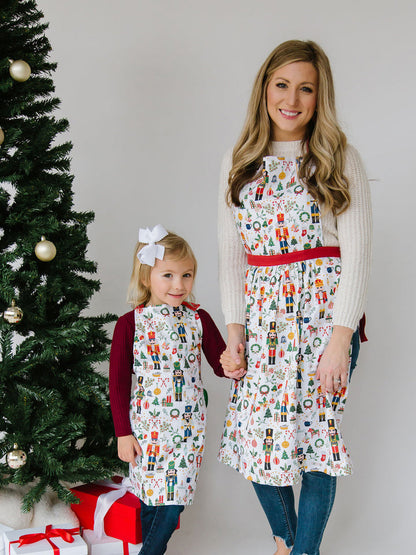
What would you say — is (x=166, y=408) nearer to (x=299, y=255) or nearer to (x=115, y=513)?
(x=115, y=513)

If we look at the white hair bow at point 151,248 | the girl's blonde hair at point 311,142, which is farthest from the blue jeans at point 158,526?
the girl's blonde hair at point 311,142

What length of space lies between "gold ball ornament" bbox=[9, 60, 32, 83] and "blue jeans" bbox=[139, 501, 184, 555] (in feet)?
3.98

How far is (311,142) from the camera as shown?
1.56 meters

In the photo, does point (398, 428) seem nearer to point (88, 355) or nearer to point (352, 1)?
point (88, 355)

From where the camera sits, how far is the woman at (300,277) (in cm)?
150

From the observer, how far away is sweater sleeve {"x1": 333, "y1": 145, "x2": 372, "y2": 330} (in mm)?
1484

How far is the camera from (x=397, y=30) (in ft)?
7.45

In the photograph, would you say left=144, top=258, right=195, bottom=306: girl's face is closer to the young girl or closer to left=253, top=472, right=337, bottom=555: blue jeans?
the young girl

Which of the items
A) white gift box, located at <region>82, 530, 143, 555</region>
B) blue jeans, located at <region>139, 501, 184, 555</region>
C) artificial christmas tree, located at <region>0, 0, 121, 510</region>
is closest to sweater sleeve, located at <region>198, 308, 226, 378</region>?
artificial christmas tree, located at <region>0, 0, 121, 510</region>

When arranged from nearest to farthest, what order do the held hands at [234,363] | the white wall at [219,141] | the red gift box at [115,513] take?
1. the held hands at [234,363]
2. the red gift box at [115,513]
3. the white wall at [219,141]

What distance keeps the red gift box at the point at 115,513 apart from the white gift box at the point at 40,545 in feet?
0.37

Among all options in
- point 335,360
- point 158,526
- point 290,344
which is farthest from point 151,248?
point 158,526

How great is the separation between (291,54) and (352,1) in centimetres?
97

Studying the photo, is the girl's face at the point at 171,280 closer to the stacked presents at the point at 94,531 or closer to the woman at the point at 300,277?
the woman at the point at 300,277
